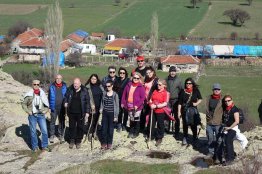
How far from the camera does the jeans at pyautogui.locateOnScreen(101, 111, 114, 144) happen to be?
1163 cm

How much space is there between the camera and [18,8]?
335 feet

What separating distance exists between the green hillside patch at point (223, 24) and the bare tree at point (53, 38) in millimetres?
41267

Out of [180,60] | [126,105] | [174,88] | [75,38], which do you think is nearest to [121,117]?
[126,105]

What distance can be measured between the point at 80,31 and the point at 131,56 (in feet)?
65.4

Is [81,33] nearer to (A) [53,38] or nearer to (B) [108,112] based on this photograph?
(A) [53,38]

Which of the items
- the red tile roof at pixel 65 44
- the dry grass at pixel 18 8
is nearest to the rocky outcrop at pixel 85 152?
the red tile roof at pixel 65 44

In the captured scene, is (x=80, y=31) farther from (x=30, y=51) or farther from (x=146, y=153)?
(x=146, y=153)

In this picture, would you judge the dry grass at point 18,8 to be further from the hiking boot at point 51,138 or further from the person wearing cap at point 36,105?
the person wearing cap at point 36,105

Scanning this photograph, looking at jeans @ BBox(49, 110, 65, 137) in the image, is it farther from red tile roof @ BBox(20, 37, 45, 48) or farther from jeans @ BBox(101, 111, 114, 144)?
red tile roof @ BBox(20, 37, 45, 48)

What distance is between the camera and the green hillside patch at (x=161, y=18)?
87312 mm

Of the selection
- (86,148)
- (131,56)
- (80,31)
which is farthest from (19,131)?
(80,31)

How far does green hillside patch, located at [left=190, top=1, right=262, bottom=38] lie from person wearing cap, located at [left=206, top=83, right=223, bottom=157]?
7279cm

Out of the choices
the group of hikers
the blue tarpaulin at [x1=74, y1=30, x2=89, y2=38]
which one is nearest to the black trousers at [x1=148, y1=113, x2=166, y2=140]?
the group of hikers

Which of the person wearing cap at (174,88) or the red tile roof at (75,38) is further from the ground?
the red tile roof at (75,38)
